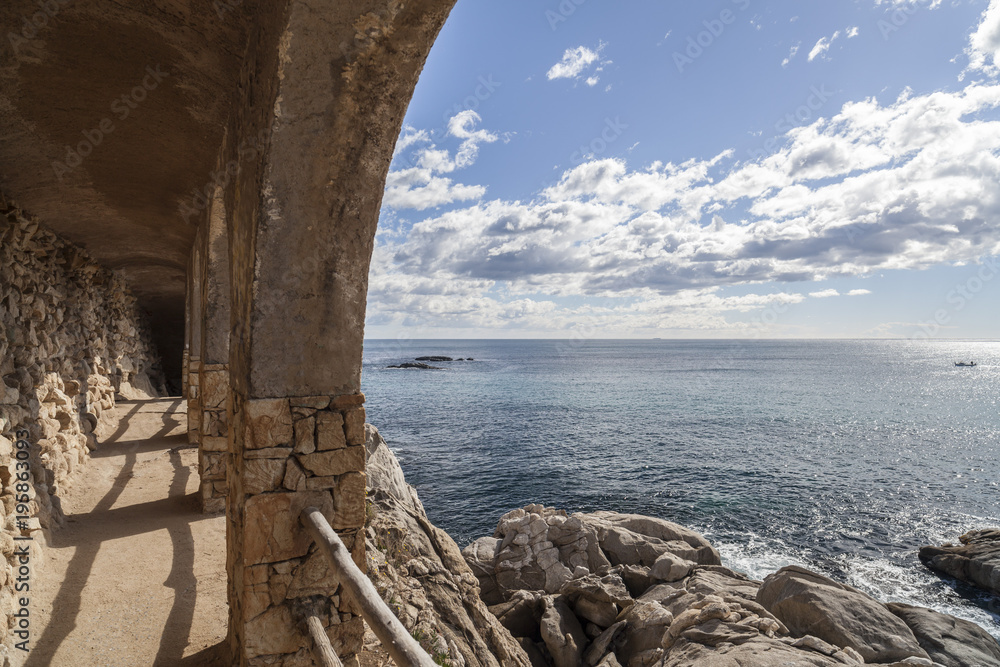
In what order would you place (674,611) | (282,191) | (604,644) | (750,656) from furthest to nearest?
(674,611) → (604,644) → (750,656) → (282,191)

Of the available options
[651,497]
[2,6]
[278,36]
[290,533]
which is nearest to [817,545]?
[651,497]

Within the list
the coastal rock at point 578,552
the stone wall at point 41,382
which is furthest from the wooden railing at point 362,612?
the coastal rock at point 578,552

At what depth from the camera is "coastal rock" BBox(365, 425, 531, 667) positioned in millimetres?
5207

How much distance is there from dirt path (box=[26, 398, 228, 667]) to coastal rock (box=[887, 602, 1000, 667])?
11801 mm

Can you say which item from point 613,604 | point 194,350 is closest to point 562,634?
point 613,604

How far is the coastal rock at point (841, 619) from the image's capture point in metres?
8.45

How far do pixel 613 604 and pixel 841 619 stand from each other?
3.79 meters

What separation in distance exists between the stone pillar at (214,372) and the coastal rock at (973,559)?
1774cm

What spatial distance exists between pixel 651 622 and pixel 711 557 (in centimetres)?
471

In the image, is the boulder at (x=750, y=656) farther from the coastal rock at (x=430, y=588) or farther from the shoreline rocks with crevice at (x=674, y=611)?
the coastal rock at (x=430, y=588)

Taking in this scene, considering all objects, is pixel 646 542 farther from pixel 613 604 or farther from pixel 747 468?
pixel 747 468

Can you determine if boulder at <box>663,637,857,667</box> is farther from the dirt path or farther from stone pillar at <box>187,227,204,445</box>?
stone pillar at <box>187,227,204,445</box>

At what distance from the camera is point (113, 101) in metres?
4.67

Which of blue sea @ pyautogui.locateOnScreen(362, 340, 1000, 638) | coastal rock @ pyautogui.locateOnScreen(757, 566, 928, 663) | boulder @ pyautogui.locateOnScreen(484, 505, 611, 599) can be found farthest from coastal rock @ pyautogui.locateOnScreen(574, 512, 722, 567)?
coastal rock @ pyautogui.locateOnScreen(757, 566, 928, 663)
